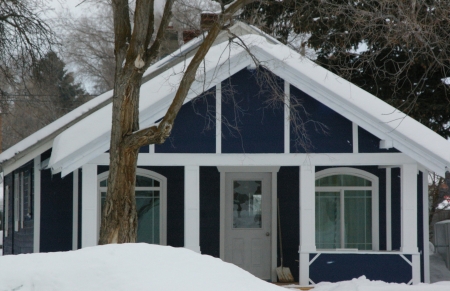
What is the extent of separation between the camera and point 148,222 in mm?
13664

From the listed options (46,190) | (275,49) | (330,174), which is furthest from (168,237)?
(275,49)

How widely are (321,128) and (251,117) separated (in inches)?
48.2

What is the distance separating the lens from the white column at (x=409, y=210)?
11.6 meters

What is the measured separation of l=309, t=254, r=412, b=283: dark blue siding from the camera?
1164 cm

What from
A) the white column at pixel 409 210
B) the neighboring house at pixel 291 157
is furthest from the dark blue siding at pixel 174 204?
the white column at pixel 409 210

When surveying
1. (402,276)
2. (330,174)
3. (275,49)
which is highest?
(275,49)

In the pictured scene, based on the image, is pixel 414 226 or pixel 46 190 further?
pixel 46 190

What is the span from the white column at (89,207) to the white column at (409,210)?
5227 millimetres

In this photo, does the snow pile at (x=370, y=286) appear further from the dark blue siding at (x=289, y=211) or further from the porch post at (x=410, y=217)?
the dark blue siding at (x=289, y=211)

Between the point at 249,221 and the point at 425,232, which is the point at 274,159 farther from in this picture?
the point at 425,232

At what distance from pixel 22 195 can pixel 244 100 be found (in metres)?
6.43

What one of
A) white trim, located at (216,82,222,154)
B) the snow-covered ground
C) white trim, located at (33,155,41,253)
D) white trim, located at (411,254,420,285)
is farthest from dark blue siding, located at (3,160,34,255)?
the snow-covered ground

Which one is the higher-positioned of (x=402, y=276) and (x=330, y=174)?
(x=330, y=174)

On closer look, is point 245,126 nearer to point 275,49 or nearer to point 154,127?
point 275,49
